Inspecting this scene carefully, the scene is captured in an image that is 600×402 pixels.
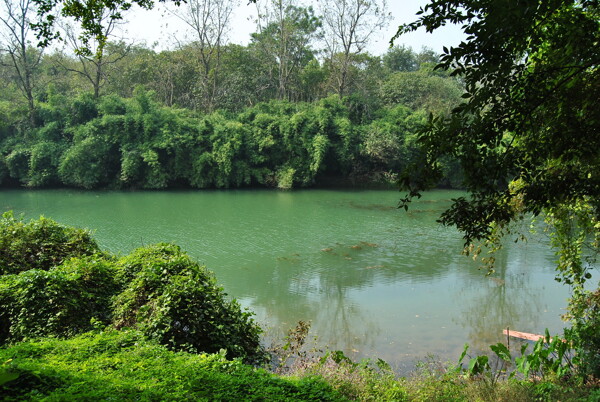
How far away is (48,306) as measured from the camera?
188 inches

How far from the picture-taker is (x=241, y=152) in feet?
81.3

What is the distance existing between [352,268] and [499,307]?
333 centimetres

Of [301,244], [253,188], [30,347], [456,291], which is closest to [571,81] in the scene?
[30,347]

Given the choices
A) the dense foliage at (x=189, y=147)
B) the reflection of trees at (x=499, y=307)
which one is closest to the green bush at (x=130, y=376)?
the reflection of trees at (x=499, y=307)

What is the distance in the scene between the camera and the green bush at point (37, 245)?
20.1 feet

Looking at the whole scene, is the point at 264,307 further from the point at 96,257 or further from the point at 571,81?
the point at 571,81

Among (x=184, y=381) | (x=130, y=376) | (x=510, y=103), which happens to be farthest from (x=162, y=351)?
(x=510, y=103)

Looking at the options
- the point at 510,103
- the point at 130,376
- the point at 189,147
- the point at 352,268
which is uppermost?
the point at 510,103

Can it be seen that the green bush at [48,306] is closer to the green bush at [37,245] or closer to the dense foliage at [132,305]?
the dense foliage at [132,305]

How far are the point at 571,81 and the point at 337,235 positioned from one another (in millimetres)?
10950

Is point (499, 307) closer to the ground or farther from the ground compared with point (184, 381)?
closer to the ground

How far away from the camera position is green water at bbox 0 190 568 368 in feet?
23.8

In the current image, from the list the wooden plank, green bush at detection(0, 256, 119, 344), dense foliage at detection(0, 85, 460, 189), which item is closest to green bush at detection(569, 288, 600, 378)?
the wooden plank

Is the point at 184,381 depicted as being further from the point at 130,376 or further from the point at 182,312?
the point at 182,312
